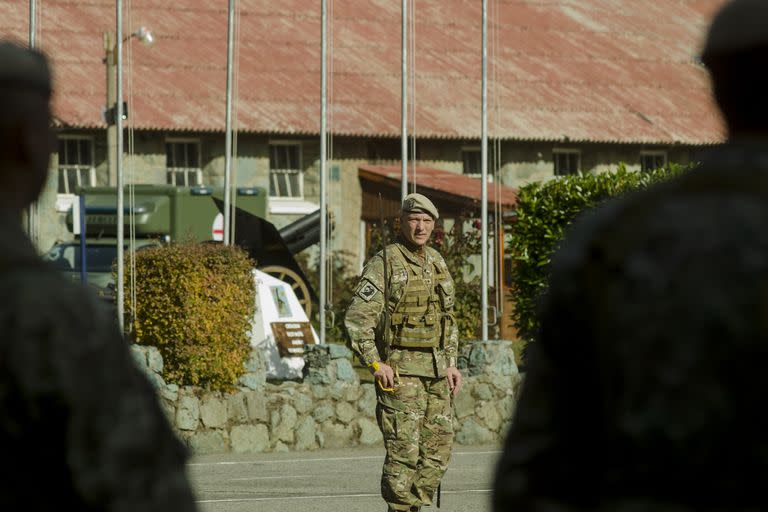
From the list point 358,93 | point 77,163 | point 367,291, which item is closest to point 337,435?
point 367,291

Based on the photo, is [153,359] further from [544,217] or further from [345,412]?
[544,217]

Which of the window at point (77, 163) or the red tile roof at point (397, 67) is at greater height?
the red tile roof at point (397, 67)

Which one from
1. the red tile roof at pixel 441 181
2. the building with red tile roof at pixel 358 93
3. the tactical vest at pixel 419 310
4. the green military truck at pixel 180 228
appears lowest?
the tactical vest at pixel 419 310

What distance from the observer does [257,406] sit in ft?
56.0

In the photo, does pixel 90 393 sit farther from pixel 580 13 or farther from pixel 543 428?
pixel 580 13

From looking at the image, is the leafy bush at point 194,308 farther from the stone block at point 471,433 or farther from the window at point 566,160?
the window at point 566,160

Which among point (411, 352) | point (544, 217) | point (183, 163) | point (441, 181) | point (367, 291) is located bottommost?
point (411, 352)

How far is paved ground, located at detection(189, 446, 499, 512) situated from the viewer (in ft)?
40.9

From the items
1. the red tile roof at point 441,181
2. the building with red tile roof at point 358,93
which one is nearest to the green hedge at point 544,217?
the red tile roof at point 441,181

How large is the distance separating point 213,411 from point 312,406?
1127 millimetres

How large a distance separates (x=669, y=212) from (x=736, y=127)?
0.26 m

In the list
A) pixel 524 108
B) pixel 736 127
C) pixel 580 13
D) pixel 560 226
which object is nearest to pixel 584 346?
pixel 736 127

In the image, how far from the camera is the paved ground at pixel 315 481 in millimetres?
12453

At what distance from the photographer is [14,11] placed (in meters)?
32.3
